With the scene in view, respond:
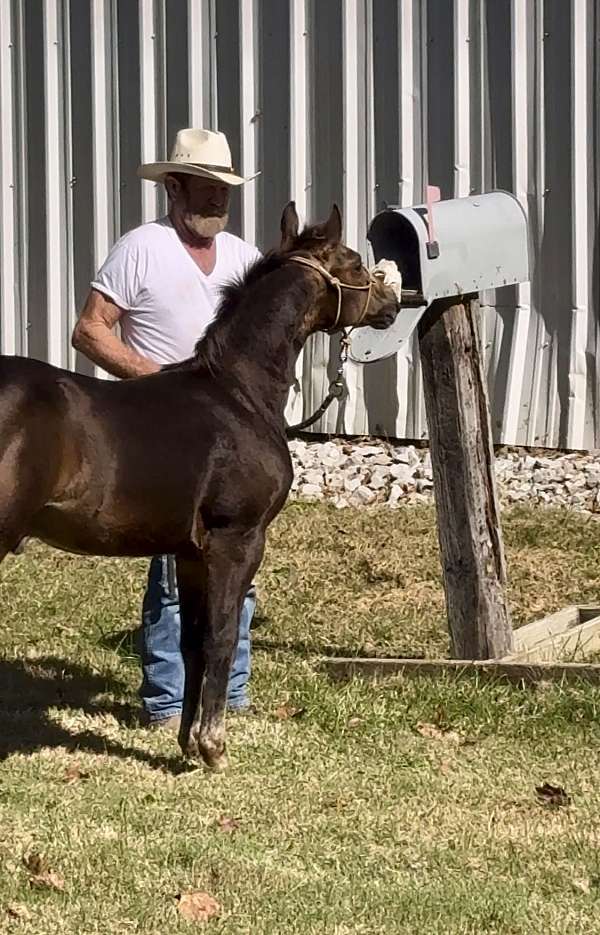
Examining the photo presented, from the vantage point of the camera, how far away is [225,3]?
38.6 ft

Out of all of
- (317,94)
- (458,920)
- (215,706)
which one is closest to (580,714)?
(215,706)

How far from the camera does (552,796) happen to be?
6.09 metres

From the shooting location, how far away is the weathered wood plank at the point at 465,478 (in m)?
7.25

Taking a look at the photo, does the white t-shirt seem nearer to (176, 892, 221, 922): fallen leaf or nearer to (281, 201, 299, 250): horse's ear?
(281, 201, 299, 250): horse's ear

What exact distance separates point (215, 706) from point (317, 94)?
20.7 feet

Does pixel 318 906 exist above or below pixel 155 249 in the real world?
below

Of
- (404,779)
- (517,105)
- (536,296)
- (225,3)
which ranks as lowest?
(404,779)

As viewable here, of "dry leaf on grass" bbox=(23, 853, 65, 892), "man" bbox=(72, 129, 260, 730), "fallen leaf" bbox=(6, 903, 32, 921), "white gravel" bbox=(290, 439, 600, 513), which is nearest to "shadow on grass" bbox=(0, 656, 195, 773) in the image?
"man" bbox=(72, 129, 260, 730)

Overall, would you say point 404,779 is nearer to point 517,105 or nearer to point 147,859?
point 147,859

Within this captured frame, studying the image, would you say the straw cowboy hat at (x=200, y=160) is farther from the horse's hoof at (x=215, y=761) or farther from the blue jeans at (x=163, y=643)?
the horse's hoof at (x=215, y=761)

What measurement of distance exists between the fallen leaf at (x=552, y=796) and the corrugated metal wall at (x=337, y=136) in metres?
5.46

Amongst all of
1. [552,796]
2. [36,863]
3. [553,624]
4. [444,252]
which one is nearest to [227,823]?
[36,863]

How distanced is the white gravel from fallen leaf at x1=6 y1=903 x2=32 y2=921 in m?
6.05

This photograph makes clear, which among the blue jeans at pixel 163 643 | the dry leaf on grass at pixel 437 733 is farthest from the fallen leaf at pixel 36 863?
the dry leaf on grass at pixel 437 733
